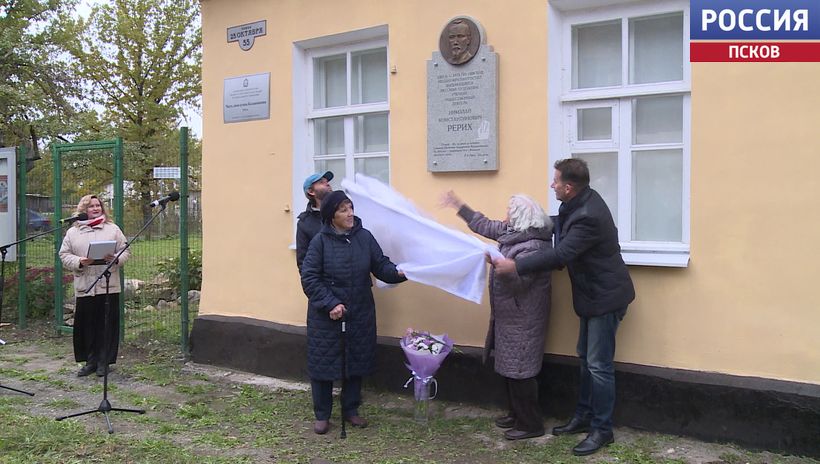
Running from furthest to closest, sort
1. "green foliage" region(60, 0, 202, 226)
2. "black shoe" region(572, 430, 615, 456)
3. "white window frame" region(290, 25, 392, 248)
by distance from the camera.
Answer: "green foliage" region(60, 0, 202, 226)
"white window frame" region(290, 25, 392, 248)
"black shoe" region(572, 430, 615, 456)

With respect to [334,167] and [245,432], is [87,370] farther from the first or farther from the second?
[334,167]

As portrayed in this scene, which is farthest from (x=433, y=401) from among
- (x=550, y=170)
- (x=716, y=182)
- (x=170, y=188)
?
(x=170, y=188)

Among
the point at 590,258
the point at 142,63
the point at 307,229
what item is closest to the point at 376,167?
the point at 307,229

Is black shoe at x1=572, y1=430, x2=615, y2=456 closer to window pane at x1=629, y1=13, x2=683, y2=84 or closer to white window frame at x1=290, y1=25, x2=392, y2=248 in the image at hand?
window pane at x1=629, y1=13, x2=683, y2=84

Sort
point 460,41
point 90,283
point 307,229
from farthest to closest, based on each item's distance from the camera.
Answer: point 90,283
point 307,229
point 460,41

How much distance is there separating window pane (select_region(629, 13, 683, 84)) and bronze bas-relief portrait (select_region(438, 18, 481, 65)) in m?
1.13

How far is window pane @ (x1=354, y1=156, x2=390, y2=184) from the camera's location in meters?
6.29

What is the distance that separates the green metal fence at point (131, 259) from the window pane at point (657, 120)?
14.6ft

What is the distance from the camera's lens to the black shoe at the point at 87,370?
22.2 feet

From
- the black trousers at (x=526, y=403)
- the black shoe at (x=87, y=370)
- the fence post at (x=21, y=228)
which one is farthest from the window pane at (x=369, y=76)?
the fence post at (x=21, y=228)

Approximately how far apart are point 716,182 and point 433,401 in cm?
269

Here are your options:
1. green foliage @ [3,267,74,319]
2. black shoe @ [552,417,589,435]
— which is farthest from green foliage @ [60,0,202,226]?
black shoe @ [552,417,589,435]

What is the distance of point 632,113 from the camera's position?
5043mm

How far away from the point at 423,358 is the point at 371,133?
7.21ft
